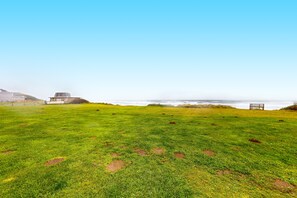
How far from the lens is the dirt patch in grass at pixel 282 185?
3859 millimetres

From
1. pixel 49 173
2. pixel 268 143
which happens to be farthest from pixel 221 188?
pixel 268 143

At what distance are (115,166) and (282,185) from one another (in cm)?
484

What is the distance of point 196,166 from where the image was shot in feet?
16.4

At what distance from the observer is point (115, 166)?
4.94 metres

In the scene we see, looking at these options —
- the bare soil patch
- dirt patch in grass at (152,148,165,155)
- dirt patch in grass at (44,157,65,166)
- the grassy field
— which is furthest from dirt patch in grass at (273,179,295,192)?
dirt patch in grass at (44,157,65,166)

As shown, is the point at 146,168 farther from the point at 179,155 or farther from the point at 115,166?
the point at 179,155

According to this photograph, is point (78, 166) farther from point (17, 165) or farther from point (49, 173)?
point (17, 165)

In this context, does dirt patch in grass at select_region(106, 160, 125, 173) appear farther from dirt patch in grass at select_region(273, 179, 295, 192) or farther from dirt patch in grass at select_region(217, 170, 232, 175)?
dirt patch in grass at select_region(273, 179, 295, 192)

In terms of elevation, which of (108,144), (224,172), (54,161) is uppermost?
(224,172)

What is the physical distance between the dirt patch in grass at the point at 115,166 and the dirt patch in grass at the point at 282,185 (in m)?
4.43

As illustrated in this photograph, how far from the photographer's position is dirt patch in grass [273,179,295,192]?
3.86m

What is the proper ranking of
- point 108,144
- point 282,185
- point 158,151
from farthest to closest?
1. point 108,144
2. point 158,151
3. point 282,185

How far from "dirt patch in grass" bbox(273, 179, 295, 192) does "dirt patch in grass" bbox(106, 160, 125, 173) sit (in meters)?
4.43

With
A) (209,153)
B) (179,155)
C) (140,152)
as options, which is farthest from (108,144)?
(209,153)
